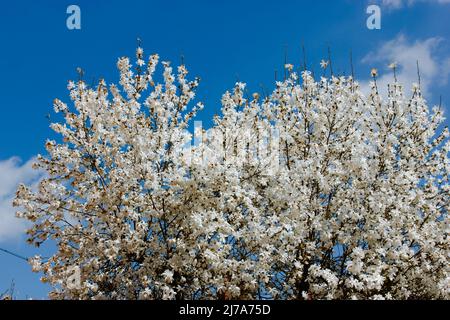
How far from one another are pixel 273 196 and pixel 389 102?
211 inches

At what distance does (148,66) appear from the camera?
16031 millimetres

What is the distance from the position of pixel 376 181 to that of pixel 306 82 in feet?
13.9

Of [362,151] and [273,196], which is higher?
[362,151]

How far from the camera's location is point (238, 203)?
1410 centimetres

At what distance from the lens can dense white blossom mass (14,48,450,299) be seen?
13.4 metres

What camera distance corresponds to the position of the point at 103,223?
14.5 meters

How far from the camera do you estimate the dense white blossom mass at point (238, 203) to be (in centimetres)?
1340

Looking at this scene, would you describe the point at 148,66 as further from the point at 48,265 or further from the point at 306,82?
the point at 48,265
